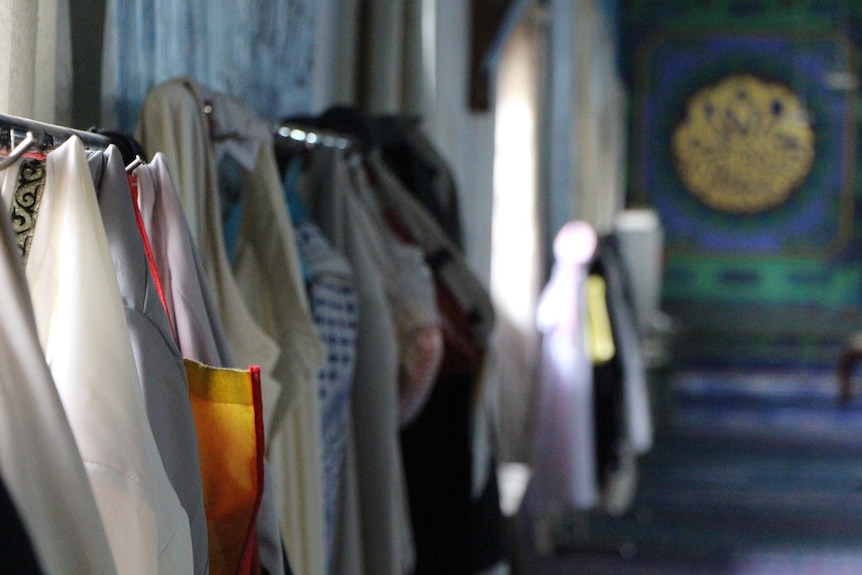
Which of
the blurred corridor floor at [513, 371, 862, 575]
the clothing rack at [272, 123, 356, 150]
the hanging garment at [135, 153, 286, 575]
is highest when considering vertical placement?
the clothing rack at [272, 123, 356, 150]

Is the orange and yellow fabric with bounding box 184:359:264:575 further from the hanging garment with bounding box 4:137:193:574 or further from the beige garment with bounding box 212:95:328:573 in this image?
the beige garment with bounding box 212:95:328:573

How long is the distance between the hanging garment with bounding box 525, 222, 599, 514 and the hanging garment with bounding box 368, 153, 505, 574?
4.67 feet

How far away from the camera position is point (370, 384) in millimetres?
1320

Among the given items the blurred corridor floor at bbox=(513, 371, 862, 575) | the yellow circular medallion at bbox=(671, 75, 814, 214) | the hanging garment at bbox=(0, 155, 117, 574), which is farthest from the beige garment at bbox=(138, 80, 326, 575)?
the yellow circular medallion at bbox=(671, 75, 814, 214)

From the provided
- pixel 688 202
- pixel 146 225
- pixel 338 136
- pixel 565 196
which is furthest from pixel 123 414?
pixel 688 202

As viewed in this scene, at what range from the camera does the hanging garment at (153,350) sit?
0.68m

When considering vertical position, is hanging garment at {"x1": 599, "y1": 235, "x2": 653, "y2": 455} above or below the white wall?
below

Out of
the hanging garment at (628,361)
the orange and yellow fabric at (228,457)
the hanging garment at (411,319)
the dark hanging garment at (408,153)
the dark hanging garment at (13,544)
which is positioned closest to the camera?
the dark hanging garment at (13,544)

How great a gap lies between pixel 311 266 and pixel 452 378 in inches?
19.0

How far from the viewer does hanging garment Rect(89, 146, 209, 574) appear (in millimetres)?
675

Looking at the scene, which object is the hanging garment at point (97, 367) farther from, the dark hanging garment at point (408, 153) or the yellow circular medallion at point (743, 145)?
the yellow circular medallion at point (743, 145)

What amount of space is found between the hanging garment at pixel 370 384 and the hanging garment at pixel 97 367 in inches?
26.6

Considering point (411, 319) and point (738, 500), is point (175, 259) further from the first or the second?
point (738, 500)

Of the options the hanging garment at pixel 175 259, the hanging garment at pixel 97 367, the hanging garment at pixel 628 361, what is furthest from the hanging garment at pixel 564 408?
the hanging garment at pixel 97 367
